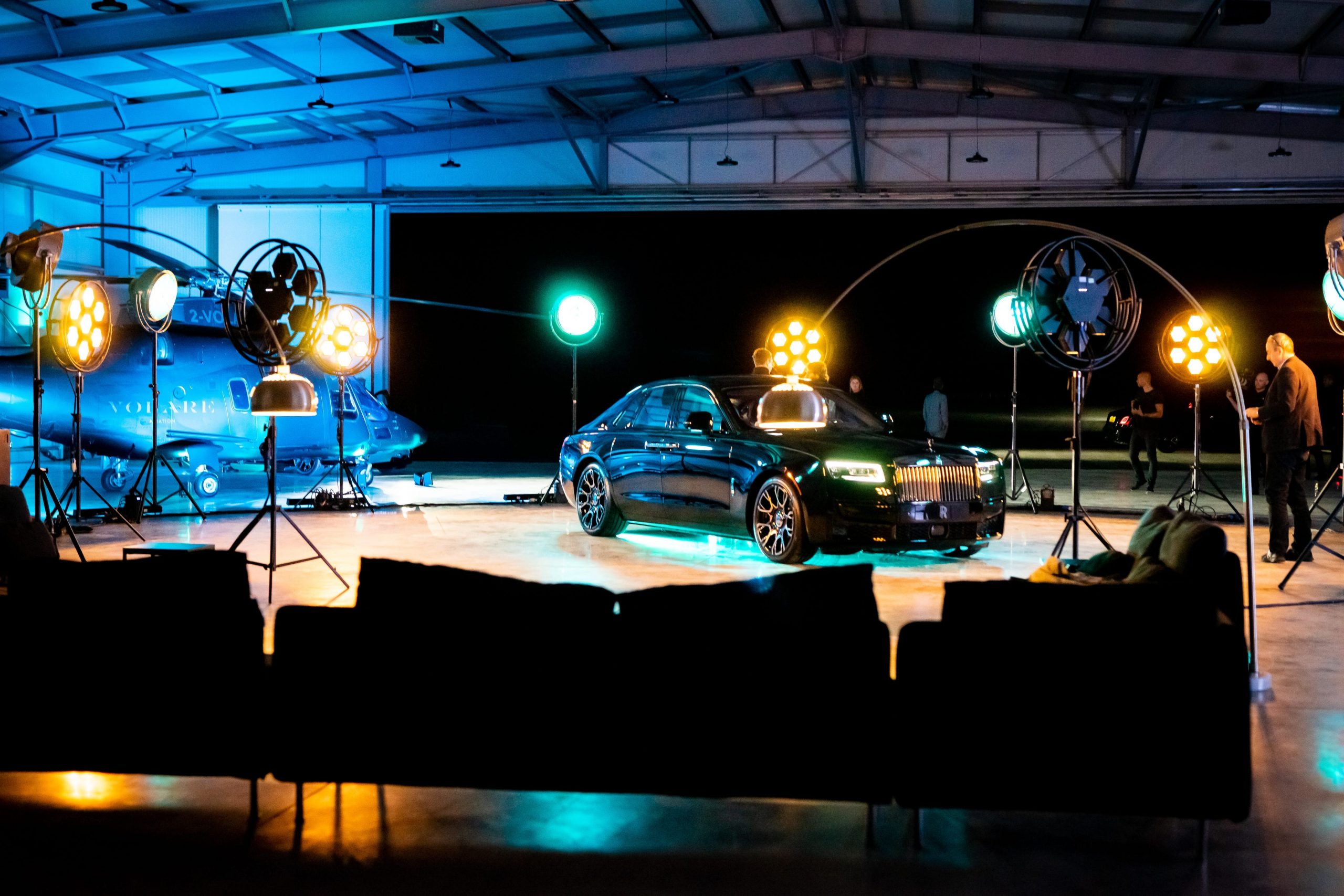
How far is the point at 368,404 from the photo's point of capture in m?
16.5

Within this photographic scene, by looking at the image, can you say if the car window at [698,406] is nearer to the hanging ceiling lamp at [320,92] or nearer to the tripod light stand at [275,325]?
the tripod light stand at [275,325]

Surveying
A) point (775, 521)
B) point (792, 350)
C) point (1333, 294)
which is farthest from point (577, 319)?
point (1333, 294)

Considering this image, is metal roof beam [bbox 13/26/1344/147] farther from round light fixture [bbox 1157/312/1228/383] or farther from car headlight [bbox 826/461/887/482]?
car headlight [bbox 826/461/887/482]

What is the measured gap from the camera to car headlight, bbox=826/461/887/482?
29.9 ft

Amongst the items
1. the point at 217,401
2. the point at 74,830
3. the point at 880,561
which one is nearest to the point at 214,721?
the point at 74,830

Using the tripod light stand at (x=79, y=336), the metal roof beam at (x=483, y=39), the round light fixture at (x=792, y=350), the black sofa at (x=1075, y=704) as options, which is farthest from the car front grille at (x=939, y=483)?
the metal roof beam at (x=483, y=39)

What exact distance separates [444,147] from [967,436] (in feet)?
38.3

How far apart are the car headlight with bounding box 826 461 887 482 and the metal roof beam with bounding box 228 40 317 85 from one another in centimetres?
1067

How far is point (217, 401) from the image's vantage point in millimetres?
15617

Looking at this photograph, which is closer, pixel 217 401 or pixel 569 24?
pixel 217 401

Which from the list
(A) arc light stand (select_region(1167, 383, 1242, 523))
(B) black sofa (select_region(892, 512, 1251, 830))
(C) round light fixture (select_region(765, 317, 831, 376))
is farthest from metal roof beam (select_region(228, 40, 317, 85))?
(B) black sofa (select_region(892, 512, 1251, 830))

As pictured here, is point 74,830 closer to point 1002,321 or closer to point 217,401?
point 217,401

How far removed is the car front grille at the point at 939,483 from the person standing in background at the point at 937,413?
7.42 m

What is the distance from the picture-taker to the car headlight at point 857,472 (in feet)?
29.9
